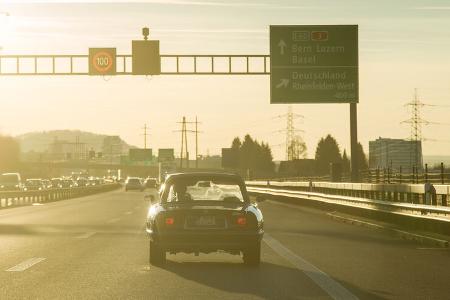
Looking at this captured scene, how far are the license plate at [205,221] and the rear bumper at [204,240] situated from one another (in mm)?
159

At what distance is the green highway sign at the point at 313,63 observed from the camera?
42.1 m

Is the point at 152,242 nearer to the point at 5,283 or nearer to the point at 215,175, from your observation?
the point at 215,175

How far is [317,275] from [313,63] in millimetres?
A: 29597

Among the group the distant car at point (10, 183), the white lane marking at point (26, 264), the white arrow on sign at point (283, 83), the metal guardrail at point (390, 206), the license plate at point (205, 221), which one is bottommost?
the white lane marking at point (26, 264)

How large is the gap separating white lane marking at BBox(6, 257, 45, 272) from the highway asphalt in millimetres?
15

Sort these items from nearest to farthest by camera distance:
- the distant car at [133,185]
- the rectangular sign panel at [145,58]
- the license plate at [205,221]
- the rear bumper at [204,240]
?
the rear bumper at [204,240], the license plate at [205,221], the rectangular sign panel at [145,58], the distant car at [133,185]

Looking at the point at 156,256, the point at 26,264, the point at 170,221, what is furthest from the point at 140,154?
the point at 170,221

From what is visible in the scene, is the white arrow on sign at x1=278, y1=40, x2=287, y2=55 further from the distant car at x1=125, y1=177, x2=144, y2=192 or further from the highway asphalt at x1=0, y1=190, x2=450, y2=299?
the distant car at x1=125, y1=177, x2=144, y2=192

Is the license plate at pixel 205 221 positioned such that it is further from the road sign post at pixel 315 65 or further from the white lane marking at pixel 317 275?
the road sign post at pixel 315 65

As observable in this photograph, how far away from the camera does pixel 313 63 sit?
42.4m

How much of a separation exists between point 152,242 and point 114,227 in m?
12.2

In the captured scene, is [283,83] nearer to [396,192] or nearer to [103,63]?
[103,63]

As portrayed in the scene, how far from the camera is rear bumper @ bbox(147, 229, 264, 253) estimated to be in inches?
556

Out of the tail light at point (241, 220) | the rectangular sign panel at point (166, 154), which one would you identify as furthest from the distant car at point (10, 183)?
the rectangular sign panel at point (166, 154)
